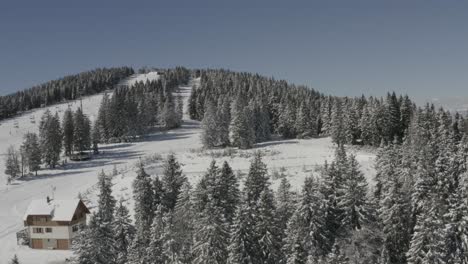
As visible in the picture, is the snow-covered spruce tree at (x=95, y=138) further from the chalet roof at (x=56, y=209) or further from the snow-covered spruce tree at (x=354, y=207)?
the snow-covered spruce tree at (x=354, y=207)

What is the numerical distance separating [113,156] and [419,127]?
69.2 m

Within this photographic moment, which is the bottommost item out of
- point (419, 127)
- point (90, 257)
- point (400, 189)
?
point (90, 257)

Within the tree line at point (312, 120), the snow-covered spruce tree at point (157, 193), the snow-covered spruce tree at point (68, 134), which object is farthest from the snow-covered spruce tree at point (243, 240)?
the snow-covered spruce tree at point (68, 134)

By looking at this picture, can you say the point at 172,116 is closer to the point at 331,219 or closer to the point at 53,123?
the point at 53,123

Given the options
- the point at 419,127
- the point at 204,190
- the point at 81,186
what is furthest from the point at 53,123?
the point at 419,127

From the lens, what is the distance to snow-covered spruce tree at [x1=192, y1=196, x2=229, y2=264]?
3581 cm

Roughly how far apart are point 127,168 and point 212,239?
51.1 meters

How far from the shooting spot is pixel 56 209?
5669 centimetres

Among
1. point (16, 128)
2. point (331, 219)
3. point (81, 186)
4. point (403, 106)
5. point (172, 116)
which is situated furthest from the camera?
point (16, 128)

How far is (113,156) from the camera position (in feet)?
336

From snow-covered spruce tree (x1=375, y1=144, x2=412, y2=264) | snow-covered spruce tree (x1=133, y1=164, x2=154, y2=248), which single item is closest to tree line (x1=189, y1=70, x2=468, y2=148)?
snow-covered spruce tree (x1=375, y1=144, x2=412, y2=264)

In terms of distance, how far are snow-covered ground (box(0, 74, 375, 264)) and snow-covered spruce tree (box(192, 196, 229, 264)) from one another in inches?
883

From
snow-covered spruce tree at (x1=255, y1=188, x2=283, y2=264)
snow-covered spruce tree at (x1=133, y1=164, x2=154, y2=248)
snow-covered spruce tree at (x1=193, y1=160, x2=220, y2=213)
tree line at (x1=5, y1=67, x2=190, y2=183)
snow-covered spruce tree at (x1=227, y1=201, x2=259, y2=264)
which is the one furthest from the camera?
tree line at (x1=5, y1=67, x2=190, y2=183)

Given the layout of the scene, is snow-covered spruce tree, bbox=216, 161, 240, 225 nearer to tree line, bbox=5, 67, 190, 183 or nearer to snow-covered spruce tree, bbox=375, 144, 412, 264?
snow-covered spruce tree, bbox=375, 144, 412, 264
